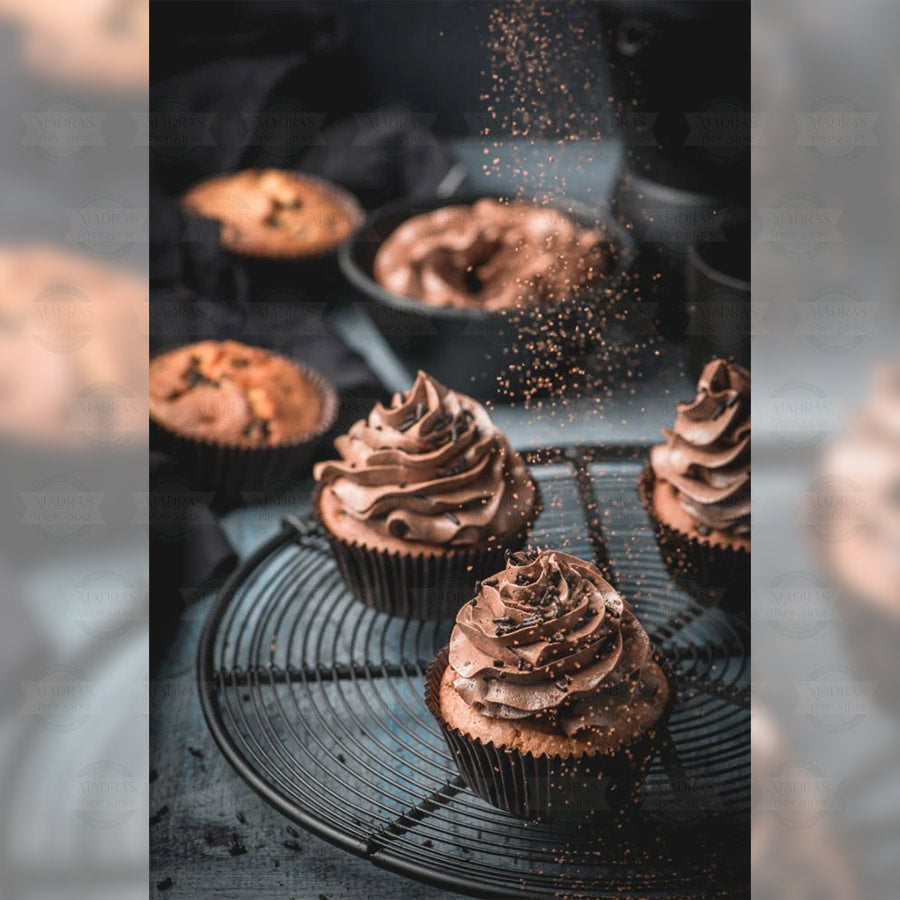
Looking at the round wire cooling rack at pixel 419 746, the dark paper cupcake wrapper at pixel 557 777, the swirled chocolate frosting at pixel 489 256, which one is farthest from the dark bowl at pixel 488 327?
the dark paper cupcake wrapper at pixel 557 777

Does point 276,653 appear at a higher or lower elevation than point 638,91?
lower

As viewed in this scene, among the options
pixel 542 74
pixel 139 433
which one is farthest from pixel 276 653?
pixel 542 74

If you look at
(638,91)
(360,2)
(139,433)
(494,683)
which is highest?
(638,91)

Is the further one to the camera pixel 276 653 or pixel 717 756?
pixel 276 653

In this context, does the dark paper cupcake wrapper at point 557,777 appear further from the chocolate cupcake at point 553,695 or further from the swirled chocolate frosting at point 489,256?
the swirled chocolate frosting at point 489,256

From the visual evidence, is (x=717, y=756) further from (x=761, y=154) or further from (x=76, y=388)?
(x=76, y=388)

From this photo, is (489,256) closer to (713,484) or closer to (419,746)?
(713,484)
